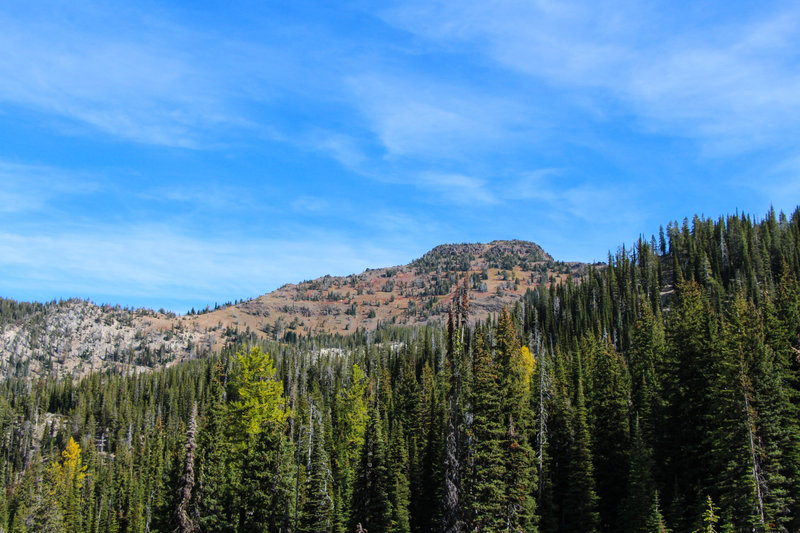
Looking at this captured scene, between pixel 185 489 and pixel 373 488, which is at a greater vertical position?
pixel 185 489

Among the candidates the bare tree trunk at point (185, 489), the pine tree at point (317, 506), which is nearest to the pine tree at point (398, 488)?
the pine tree at point (317, 506)

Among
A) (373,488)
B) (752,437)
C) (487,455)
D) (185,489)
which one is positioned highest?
(752,437)

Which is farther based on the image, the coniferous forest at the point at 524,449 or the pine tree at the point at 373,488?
the pine tree at the point at 373,488

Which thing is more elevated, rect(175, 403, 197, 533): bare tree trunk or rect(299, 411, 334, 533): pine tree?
rect(175, 403, 197, 533): bare tree trunk

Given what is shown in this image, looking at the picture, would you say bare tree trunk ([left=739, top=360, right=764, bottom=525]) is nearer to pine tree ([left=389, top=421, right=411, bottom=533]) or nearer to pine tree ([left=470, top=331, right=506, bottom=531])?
pine tree ([left=470, top=331, right=506, bottom=531])

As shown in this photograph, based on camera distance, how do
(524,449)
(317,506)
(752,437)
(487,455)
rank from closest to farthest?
(752,437) → (487,455) → (524,449) → (317,506)

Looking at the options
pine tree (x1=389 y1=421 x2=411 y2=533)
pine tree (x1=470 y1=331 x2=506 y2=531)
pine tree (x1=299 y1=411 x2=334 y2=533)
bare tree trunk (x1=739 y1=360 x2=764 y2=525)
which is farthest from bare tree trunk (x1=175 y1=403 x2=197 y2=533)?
bare tree trunk (x1=739 y1=360 x2=764 y2=525)

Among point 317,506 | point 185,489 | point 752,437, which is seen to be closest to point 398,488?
point 317,506

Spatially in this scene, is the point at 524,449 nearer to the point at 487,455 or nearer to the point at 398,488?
the point at 487,455

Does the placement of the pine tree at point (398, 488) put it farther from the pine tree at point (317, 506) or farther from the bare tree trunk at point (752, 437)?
the bare tree trunk at point (752, 437)

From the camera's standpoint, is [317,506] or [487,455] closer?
[487,455]

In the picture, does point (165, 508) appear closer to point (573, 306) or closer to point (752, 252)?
point (573, 306)

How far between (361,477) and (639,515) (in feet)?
72.1

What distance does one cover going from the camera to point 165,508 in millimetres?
48375
